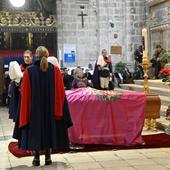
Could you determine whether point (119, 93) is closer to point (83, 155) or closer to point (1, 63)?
point (83, 155)

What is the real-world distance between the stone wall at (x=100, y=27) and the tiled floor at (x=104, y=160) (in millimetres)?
11856

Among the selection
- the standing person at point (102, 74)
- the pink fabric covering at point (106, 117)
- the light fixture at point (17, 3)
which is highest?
the light fixture at point (17, 3)

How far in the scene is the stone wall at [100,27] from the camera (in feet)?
63.8

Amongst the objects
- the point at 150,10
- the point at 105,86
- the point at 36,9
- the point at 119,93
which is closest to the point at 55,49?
the point at 36,9

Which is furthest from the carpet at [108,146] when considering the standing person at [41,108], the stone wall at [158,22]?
the stone wall at [158,22]

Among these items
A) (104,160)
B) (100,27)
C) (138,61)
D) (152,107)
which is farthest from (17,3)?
(104,160)

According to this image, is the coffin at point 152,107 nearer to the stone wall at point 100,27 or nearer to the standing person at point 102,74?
the standing person at point 102,74

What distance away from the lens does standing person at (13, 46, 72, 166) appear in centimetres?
642

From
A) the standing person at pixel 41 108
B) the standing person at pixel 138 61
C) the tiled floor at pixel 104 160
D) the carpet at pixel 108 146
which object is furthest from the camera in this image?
the standing person at pixel 138 61

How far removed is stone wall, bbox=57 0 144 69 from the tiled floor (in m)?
11.9

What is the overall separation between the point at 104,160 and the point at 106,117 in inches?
43.8

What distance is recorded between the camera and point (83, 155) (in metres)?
7.46

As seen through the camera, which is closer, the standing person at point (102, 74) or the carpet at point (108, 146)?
the carpet at point (108, 146)

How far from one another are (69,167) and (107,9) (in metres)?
13.8
